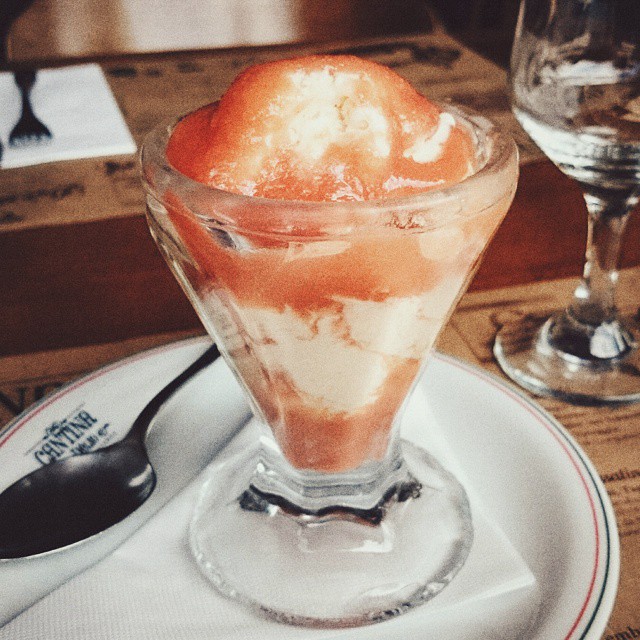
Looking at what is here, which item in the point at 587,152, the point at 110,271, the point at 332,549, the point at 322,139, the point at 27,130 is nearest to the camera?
the point at 322,139

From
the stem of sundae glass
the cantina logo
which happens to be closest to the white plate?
the cantina logo

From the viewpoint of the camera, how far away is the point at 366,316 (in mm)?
363

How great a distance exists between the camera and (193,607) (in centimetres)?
40

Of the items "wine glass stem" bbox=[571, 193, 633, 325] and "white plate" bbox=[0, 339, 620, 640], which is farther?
"wine glass stem" bbox=[571, 193, 633, 325]

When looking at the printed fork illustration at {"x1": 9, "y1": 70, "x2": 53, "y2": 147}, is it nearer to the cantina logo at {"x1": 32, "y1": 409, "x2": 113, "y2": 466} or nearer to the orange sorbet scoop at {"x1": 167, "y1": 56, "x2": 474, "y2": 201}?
the cantina logo at {"x1": 32, "y1": 409, "x2": 113, "y2": 466}

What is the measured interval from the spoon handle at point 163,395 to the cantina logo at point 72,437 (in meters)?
0.02

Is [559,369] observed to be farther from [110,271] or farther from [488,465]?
[110,271]

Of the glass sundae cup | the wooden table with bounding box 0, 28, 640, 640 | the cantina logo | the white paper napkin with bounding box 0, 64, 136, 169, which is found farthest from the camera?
the white paper napkin with bounding box 0, 64, 136, 169

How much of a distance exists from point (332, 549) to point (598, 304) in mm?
315

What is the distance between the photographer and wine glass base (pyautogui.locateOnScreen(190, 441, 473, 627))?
41 cm

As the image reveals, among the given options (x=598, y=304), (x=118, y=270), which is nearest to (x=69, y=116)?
(x=118, y=270)

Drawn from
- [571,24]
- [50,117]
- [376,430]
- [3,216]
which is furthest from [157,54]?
[376,430]

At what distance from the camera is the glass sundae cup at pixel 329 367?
327 mm

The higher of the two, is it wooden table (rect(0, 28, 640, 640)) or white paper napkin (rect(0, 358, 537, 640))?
white paper napkin (rect(0, 358, 537, 640))
